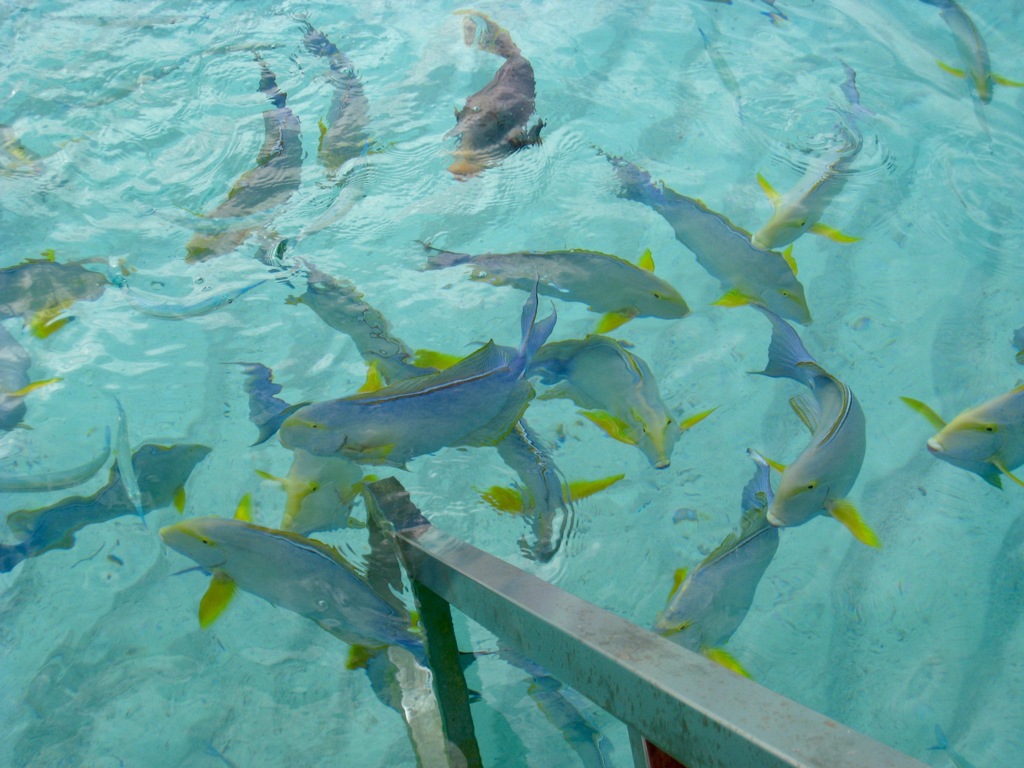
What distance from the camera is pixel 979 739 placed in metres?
2.37

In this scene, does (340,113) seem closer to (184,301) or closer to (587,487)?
(184,301)

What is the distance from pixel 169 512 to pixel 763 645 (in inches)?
90.4

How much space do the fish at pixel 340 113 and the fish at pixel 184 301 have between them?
120 cm

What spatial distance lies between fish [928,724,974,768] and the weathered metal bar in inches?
57.7

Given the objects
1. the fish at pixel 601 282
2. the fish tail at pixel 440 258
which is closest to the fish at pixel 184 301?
the fish tail at pixel 440 258

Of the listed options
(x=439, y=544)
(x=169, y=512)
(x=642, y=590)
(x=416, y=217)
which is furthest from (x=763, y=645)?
(x=416, y=217)

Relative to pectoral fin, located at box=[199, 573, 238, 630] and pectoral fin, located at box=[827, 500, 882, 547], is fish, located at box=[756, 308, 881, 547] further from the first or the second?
pectoral fin, located at box=[199, 573, 238, 630]

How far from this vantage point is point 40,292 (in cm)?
363

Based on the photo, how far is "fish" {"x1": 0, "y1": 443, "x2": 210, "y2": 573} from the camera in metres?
2.79

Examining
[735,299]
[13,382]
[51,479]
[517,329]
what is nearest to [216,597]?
[51,479]

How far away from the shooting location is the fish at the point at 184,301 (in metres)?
3.78

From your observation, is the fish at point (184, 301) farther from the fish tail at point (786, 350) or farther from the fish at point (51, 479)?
the fish tail at point (786, 350)

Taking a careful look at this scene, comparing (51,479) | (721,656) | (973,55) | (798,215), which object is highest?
(973,55)

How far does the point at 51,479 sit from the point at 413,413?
1.83 m
